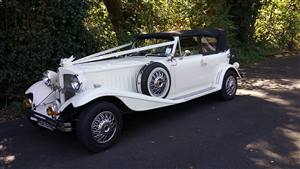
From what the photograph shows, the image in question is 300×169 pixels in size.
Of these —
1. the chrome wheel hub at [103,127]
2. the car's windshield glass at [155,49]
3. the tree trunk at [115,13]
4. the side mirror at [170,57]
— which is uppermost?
the tree trunk at [115,13]

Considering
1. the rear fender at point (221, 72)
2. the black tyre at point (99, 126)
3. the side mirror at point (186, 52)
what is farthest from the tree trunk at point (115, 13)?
the black tyre at point (99, 126)

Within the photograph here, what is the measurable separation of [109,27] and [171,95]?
5.28m

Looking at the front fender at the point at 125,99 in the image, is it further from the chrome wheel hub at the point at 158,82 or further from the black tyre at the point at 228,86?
the black tyre at the point at 228,86

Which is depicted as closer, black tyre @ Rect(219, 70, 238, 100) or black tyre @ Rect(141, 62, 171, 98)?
black tyre @ Rect(141, 62, 171, 98)

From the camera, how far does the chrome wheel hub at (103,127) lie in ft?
16.4

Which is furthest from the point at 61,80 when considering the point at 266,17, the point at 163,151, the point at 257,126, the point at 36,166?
the point at 266,17

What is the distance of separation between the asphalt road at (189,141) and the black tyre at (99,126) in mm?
147

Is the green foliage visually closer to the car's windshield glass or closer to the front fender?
the car's windshield glass

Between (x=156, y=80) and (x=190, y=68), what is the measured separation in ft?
3.36

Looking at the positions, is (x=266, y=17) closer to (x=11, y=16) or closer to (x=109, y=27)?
(x=109, y=27)

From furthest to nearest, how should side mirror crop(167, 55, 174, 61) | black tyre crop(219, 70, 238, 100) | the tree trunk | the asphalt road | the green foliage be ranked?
the green foliage < the tree trunk < black tyre crop(219, 70, 238, 100) < side mirror crop(167, 55, 174, 61) < the asphalt road

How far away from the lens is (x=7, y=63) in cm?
702

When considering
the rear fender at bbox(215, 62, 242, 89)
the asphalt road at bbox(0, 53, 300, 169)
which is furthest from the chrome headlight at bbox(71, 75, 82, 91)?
the rear fender at bbox(215, 62, 242, 89)

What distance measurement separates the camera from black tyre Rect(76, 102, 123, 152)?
484cm
